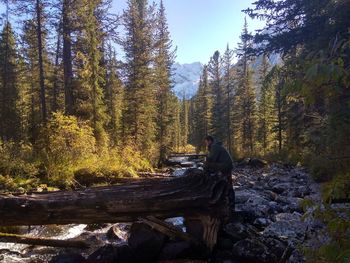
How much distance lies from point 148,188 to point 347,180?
5323 millimetres

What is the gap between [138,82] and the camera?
31078 mm

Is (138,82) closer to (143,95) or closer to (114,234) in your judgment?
(143,95)

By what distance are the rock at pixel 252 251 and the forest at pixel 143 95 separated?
2.03m

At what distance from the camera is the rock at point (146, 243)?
6.93 meters

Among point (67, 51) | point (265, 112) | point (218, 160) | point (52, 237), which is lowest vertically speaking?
point (52, 237)

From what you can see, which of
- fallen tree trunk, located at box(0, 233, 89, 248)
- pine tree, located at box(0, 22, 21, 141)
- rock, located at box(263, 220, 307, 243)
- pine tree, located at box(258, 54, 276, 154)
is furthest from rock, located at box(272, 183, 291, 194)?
pine tree, located at box(258, 54, 276, 154)

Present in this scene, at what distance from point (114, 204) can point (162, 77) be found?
111 feet

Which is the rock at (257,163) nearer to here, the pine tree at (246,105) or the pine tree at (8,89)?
the pine tree at (246,105)

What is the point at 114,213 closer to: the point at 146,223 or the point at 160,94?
the point at 146,223

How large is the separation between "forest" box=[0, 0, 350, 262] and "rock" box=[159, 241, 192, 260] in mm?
3032

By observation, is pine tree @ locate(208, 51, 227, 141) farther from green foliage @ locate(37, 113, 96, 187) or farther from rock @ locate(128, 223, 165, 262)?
rock @ locate(128, 223, 165, 262)

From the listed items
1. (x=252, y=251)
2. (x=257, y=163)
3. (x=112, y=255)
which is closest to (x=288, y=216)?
(x=252, y=251)

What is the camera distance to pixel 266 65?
4891 centimetres

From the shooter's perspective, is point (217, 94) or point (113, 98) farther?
point (217, 94)
